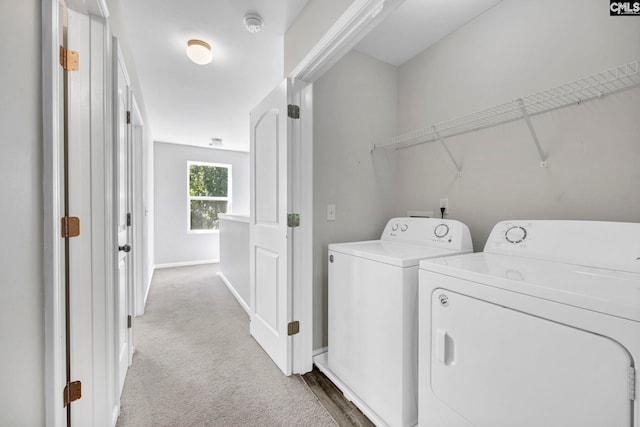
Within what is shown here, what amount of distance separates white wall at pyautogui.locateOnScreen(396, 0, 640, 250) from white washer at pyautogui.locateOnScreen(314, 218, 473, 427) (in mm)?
319

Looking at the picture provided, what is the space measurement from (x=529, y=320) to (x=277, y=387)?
4.75 ft

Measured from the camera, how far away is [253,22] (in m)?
1.80

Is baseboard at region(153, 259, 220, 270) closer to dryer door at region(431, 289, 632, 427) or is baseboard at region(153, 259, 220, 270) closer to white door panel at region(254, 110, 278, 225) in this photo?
white door panel at region(254, 110, 278, 225)

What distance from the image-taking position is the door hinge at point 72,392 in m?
1.15

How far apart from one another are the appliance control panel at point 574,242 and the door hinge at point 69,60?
6.96 ft

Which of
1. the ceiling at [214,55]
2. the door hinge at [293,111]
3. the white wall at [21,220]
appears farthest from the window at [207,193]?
the white wall at [21,220]

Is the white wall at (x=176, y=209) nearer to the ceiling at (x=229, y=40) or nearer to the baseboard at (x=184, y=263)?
the baseboard at (x=184, y=263)

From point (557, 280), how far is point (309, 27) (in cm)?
177

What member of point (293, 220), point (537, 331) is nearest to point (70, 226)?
point (293, 220)

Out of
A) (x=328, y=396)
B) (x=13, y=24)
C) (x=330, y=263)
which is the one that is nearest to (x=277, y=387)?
(x=328, y=396)

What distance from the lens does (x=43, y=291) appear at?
2.98ft

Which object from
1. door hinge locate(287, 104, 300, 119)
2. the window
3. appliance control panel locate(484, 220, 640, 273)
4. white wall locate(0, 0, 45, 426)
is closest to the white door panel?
door hinge locate(287, 104, 300, 119)

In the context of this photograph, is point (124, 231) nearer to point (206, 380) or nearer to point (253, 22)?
point (206, 380)

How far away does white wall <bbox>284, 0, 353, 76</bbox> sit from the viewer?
1.42 metres
